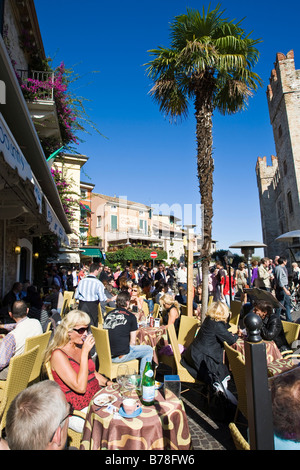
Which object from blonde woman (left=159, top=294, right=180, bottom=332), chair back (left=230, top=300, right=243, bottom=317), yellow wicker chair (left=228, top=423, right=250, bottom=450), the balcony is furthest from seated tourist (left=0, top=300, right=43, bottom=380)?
the balcony

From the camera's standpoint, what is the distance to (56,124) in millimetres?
10680

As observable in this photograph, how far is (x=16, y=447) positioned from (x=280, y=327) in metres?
4.01

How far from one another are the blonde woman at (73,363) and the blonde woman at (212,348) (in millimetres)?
1550

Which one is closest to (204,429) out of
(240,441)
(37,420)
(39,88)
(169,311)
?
(240,441)

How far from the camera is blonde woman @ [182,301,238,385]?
369cm

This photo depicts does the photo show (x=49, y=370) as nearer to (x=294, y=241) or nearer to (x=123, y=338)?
(x=123, y=338)

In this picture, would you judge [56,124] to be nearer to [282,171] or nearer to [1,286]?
[1,286]

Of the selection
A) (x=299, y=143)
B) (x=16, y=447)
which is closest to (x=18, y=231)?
(x=16, y=447)

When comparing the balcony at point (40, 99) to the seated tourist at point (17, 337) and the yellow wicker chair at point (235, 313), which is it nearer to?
the seated tourist at point (17, 337)

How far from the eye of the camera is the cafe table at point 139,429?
2109 mm

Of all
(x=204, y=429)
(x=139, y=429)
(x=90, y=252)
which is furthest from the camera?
(x=90, y=252)

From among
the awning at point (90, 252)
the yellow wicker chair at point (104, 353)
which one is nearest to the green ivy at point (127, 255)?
the awning at point (90, 252)

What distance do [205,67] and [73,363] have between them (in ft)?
22.3

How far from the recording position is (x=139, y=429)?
2.12 metres
